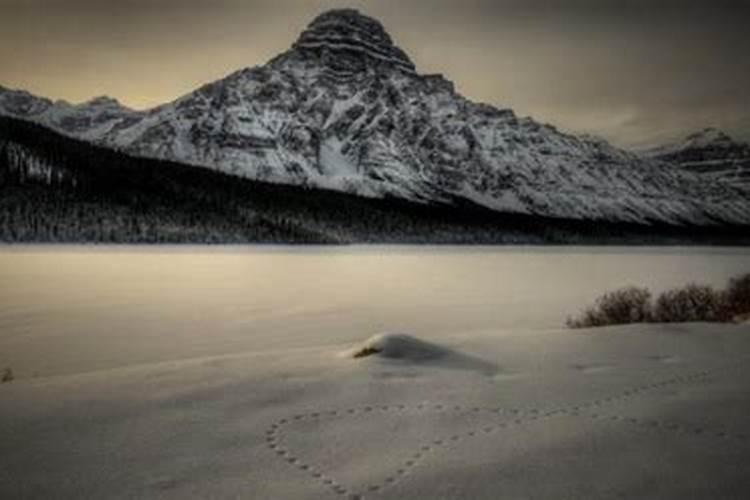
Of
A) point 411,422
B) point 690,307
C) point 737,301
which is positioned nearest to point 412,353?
point 411,422

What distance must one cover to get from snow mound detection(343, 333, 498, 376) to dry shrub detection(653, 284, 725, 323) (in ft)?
48.2

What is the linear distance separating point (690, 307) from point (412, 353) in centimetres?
1800

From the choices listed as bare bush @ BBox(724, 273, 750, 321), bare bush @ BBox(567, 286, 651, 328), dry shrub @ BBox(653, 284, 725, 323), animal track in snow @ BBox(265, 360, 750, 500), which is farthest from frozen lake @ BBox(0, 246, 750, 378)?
animal track in snow @ BBox(265, 360, 750, 500)

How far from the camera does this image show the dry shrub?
2314 centimetres

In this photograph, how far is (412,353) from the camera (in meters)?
10.2

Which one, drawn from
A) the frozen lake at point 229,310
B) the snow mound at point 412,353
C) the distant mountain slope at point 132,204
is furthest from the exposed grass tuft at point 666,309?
the distant mountain slope at point 132,204

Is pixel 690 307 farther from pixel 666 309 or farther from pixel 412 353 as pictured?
pixel 412 353

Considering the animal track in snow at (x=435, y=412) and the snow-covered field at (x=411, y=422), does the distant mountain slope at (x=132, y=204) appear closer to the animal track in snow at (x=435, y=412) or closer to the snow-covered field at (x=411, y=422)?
the snow-covered field at (x=411, y=422)

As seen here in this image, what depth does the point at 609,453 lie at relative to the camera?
18.4 ft

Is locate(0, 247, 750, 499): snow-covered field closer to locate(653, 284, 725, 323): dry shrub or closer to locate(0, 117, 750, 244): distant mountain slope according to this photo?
locate(653, 284, 725, 323): dry shrub

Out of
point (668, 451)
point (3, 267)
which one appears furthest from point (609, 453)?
point (3, 267)

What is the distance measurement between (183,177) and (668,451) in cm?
18599

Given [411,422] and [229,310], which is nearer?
[411,422]

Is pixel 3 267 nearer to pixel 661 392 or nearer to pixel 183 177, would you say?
pixel 661 392
